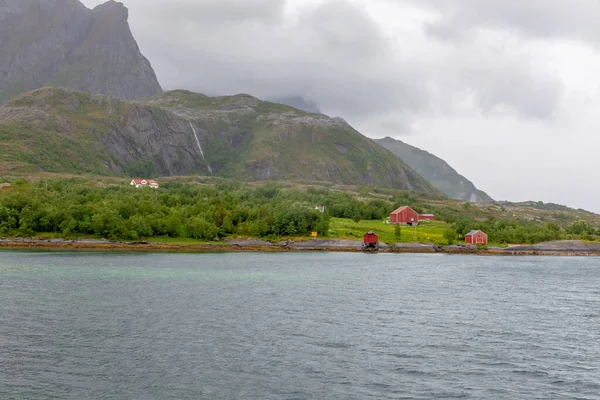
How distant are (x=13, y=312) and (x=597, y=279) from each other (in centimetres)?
10515

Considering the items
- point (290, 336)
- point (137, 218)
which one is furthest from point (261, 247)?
point (290, 336)

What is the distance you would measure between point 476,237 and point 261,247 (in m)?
74.9

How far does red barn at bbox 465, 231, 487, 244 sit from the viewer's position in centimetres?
19050

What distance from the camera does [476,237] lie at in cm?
19162

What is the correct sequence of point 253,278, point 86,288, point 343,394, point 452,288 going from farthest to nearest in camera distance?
point 253,278 → point 452,288 → point 86,288 → point 343,394

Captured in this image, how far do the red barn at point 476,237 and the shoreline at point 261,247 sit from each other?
5.72 metres

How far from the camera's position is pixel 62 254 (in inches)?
5438

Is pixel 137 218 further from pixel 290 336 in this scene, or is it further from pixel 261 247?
pixel 290 336

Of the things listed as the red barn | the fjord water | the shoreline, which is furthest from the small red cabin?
the fjord water

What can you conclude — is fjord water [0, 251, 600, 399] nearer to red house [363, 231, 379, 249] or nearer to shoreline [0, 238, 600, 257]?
shoreline [0, 238, 600, 257]

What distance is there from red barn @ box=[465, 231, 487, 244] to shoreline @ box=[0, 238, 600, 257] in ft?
18.8

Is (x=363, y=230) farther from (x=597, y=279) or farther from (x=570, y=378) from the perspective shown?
(x=570, y=378)

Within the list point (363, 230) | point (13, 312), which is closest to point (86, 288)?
point (13, 312)

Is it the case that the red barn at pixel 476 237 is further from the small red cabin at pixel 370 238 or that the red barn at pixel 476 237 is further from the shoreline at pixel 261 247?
the small red cabin at pixel 370 238
